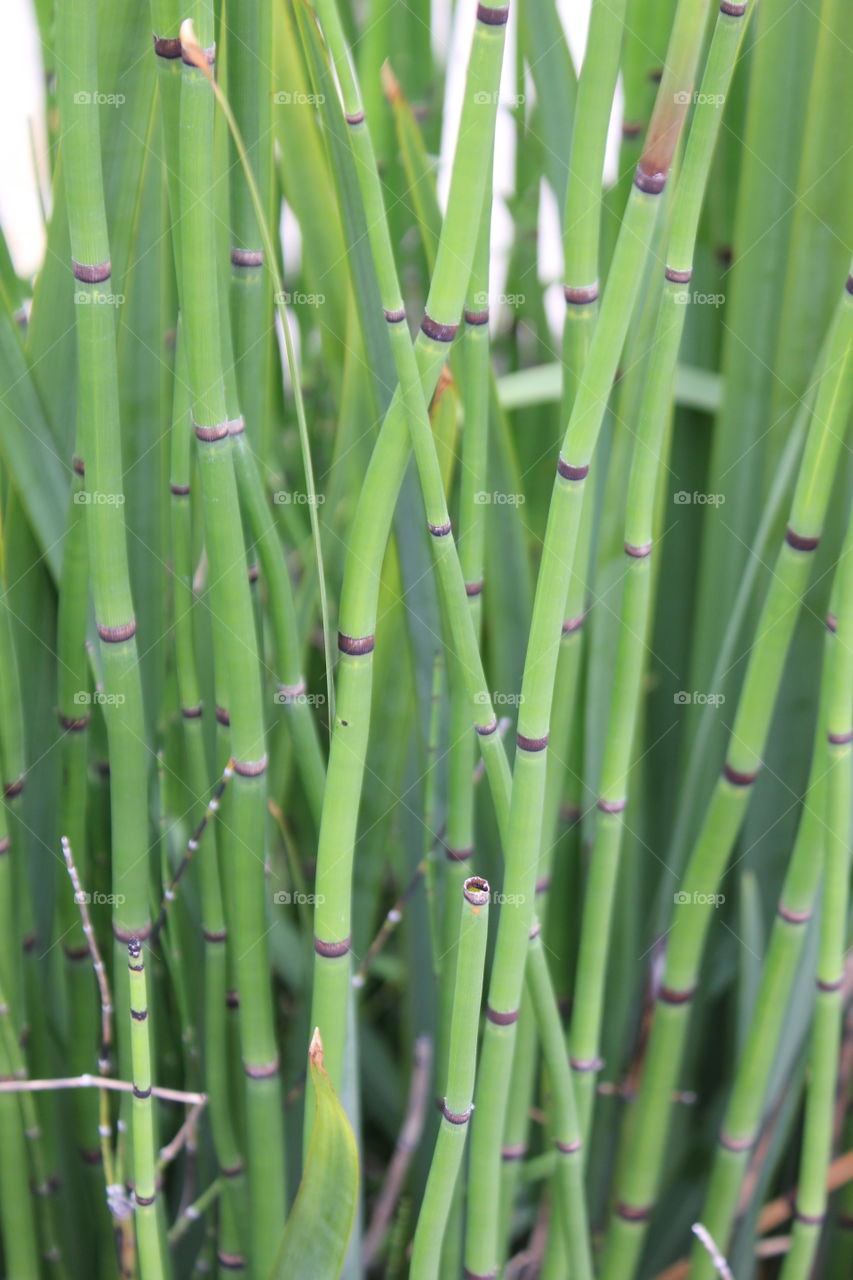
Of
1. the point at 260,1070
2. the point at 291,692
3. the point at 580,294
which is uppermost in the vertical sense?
the point at 580,294

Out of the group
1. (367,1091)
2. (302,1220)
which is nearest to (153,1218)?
(302,1220)

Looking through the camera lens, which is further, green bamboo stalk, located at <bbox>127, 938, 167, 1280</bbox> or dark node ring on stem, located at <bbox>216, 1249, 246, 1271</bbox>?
dark node ring on stem, located at <bbox>216, 1249, 246, 1271</bbox>

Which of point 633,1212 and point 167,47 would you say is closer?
point 167,47

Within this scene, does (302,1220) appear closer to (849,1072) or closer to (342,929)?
(342,929)

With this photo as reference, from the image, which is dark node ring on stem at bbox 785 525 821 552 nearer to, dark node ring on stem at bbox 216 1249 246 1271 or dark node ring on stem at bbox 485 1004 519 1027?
dark node ring on stem at bbox 485 1004 519 1027

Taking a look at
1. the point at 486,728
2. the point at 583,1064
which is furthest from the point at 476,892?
the point at 583,1064

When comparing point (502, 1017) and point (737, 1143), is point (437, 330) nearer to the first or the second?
point (502, 1017)

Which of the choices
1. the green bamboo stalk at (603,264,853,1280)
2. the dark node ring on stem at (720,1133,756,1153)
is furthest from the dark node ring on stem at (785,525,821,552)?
the dark node ring on stem at (720,1133,756,1153)

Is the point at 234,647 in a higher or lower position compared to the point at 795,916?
higher
